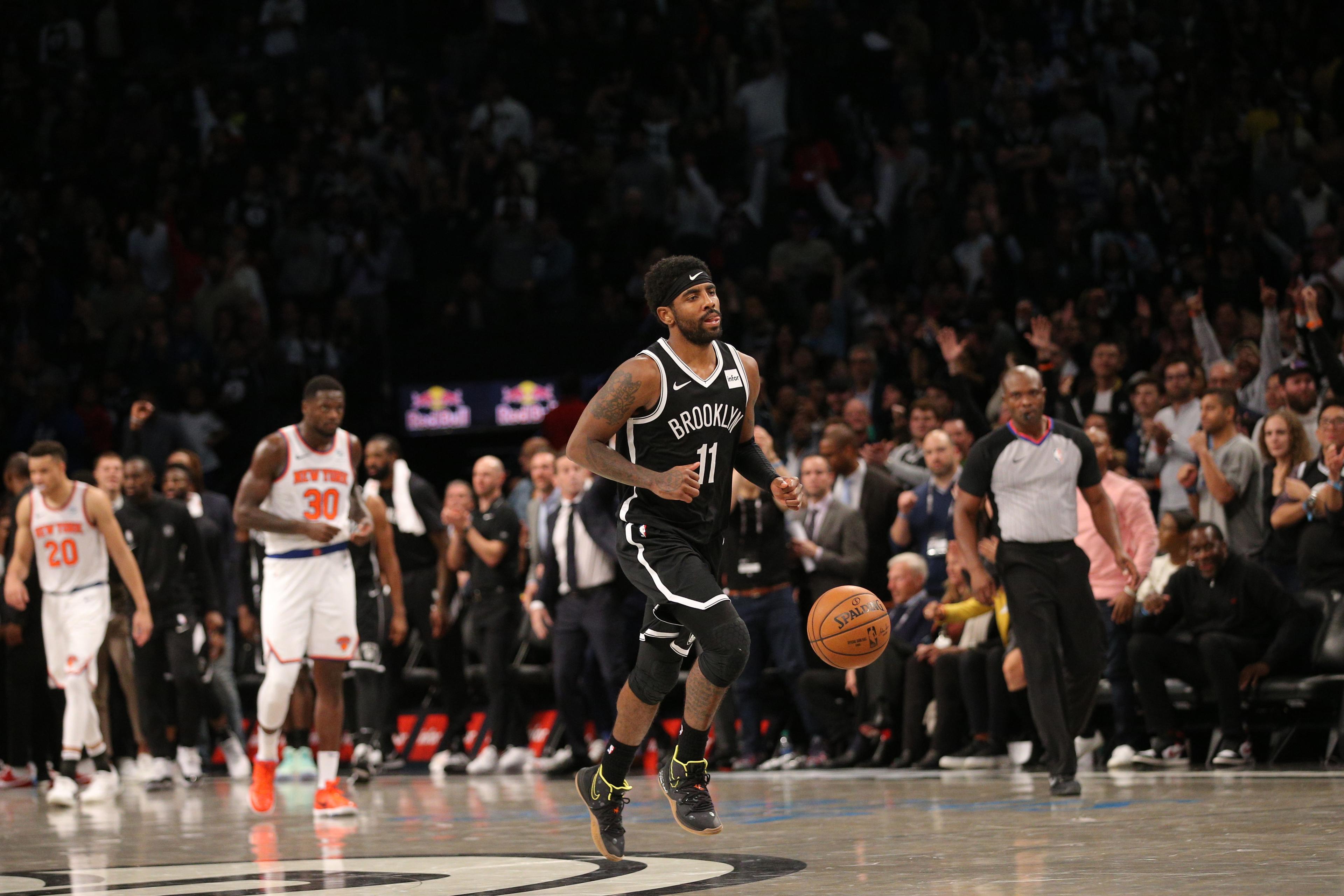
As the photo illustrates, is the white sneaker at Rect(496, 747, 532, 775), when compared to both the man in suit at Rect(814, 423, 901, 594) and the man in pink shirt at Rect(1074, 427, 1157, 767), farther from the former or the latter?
the man in pink shirt at Rect(1074, 427, 1157, 767)

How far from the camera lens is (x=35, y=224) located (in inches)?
826

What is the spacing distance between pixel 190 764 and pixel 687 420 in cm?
850

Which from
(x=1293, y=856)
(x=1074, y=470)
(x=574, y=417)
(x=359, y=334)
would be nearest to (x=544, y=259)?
(x=359, y=334)

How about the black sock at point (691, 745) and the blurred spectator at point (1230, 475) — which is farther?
the blurred spectator at point (1230, 475)

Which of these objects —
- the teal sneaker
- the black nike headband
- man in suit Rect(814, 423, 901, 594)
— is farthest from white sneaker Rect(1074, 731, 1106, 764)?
the black nike headband

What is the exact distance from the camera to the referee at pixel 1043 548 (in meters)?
9.57

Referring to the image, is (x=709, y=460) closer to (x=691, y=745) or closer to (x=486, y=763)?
(x=691, y=745)

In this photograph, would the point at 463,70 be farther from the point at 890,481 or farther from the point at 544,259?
the point at 890,481

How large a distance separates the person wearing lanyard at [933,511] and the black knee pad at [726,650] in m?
5.90

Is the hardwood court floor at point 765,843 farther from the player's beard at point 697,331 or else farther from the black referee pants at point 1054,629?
the player's beard at point 697,331

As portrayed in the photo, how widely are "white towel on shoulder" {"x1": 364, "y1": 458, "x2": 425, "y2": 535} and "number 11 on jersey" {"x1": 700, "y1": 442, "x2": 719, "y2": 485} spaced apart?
7152mm

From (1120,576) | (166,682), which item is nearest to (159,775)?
(166,682)

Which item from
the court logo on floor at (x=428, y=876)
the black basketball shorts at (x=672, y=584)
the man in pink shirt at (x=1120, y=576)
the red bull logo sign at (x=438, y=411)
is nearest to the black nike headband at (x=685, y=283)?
the black basketball shorts at (x=672, y=584)

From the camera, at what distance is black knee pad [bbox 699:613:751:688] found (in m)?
7.04
